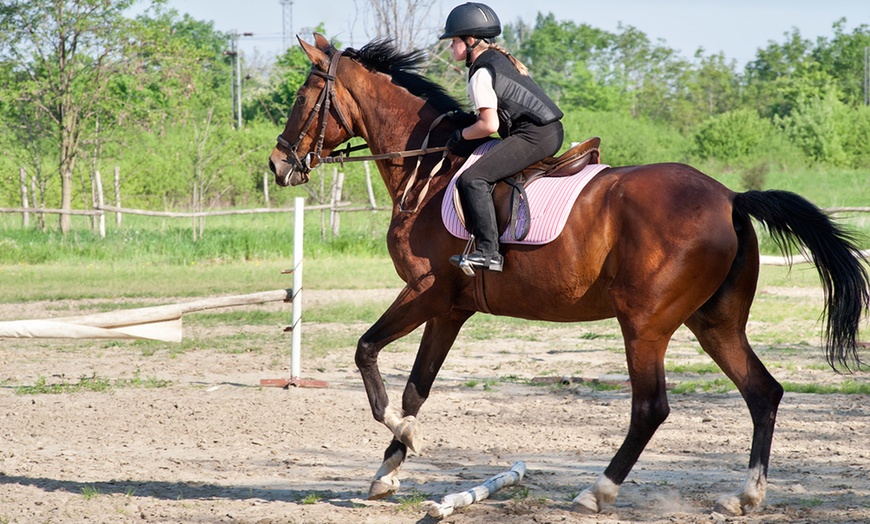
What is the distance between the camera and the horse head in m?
5.89

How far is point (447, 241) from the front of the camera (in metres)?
5.39

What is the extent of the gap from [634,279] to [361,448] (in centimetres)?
267

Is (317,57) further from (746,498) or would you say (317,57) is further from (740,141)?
(740,141)

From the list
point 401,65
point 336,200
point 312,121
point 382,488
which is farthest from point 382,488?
point 336,200

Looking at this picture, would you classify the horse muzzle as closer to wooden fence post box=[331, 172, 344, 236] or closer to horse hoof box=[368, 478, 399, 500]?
horse hoof box=[368, 478, 399, 500]

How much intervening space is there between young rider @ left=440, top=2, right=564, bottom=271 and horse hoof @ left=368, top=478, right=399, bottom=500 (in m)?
1.32

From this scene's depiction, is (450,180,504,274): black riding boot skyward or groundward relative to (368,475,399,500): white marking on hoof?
skyward

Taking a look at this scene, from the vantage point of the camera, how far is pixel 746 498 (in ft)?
16.4

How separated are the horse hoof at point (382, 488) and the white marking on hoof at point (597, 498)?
105 centimetres

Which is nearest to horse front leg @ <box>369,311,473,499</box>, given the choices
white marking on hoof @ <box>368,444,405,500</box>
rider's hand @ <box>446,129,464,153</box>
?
white marking on hoof @ <box>368,444,405,500</box>

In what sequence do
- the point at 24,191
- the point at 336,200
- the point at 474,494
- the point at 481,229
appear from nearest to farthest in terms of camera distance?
the point at 474,494
the point at 481,229
the point at 336,200
the point at 24,191

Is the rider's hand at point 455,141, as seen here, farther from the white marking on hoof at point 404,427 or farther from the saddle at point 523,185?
the white marking on hoof at point 404,427

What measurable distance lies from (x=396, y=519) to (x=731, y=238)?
228cm

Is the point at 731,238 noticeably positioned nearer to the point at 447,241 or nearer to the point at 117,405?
the point at 447,241
